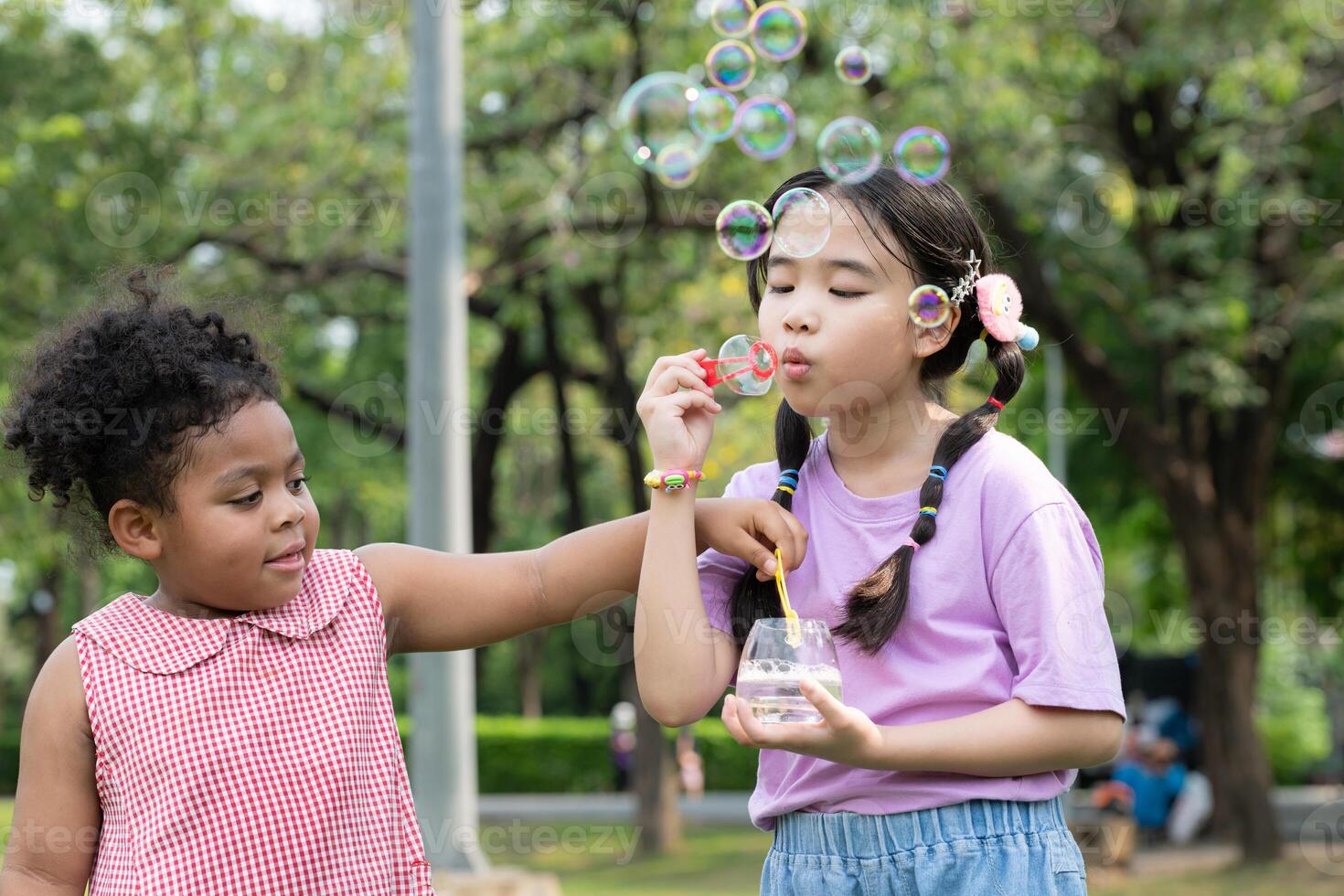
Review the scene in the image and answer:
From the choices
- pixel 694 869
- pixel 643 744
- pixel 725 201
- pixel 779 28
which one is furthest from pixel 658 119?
pixel 643 744

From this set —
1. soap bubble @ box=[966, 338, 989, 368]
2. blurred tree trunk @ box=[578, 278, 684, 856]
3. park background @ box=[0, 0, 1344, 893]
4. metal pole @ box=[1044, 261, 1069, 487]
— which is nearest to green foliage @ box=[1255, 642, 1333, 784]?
metal pole @ box=[1044, 261, 1069, 487]

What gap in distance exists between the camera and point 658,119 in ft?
11.8

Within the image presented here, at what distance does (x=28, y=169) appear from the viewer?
11086 millimetres

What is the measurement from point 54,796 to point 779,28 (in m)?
2.12

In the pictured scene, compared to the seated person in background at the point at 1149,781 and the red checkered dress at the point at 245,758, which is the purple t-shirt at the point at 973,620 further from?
the seated person in background at the point at 1149,781

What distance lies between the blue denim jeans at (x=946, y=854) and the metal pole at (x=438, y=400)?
16.1 feet

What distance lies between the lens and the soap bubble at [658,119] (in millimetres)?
3426

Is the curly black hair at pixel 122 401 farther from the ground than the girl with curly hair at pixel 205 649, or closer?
farther from the ground

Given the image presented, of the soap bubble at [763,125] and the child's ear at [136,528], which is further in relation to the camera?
the soap bubble at [763,125]

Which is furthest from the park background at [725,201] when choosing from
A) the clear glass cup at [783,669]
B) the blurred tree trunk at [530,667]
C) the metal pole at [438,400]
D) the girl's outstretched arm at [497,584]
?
the blurred tree trunk at [530,667]

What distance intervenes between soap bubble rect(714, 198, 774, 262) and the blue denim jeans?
89 centimetres

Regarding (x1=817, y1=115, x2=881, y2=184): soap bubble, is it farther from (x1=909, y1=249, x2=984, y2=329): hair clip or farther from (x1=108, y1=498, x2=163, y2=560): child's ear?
(x1=108, y1=498, x2=163, y2=560): child's ear

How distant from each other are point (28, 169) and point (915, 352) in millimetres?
10369

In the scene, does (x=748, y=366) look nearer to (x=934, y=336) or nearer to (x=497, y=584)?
(x=934, y=336)
